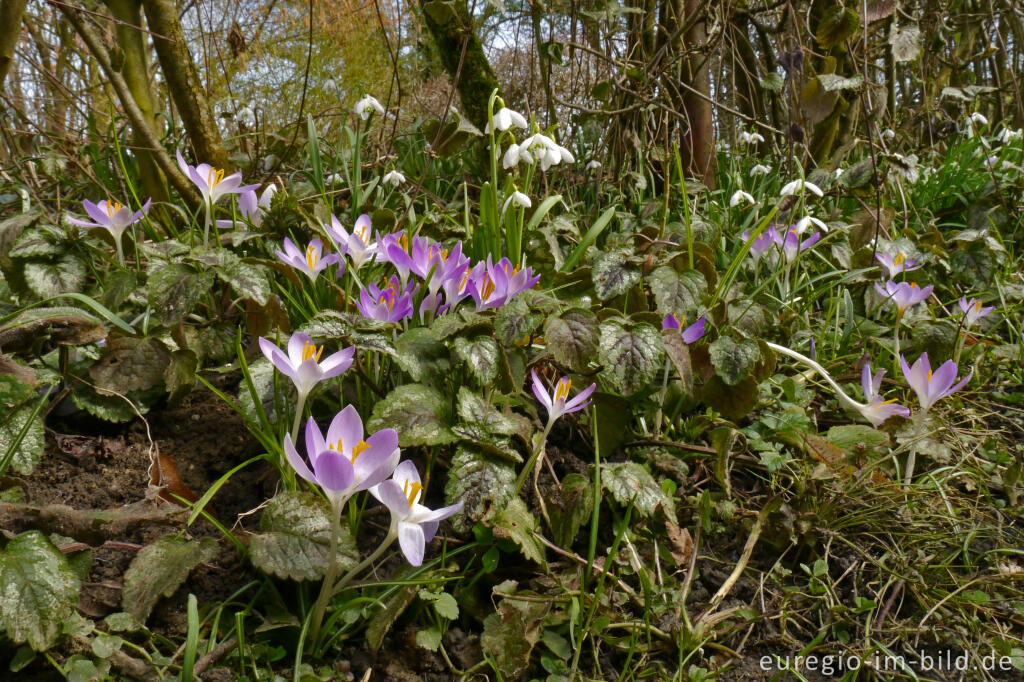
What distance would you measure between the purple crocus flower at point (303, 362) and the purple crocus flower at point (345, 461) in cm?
14

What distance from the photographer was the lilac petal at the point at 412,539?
86 cm

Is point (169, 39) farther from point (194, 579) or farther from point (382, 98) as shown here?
point (382, 98)

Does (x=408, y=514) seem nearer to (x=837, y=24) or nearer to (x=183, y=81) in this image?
(x=183, y=81)

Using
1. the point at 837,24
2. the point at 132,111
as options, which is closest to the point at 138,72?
the point at 132,111

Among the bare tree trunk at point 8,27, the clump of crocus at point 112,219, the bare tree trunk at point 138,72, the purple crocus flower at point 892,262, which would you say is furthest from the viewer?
the bare tree trunk at point 138,72

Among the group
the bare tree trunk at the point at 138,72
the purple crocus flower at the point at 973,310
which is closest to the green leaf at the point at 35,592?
the bare tree trunk at the point at 138,72

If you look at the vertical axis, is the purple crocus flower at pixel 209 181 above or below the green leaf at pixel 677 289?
above

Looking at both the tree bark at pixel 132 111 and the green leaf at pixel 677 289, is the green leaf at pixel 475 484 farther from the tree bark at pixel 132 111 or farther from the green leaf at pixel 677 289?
the tree bark at pixel 132 111

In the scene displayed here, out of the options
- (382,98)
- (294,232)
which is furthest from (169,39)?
(382,98)

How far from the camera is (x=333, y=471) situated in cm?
81

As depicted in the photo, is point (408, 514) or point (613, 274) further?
point (613, 274)

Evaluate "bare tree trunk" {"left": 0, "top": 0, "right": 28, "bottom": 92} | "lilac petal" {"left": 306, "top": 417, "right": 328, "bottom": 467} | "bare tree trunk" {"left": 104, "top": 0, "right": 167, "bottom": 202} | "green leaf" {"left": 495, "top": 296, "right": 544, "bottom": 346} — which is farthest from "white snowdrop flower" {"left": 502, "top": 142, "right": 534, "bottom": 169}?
"bare tree trunk" {"left": 0, "top": 0, "right": 28, "bottom": 92}

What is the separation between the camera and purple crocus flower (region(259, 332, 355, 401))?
3.27 feet

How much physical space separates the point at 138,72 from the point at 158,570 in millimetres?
1780
